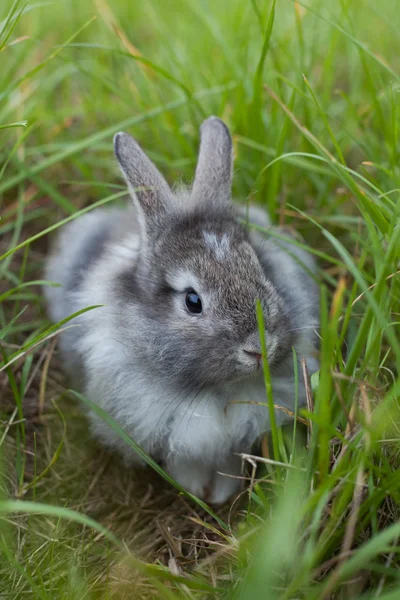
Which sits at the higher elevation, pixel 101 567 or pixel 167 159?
pixel 167 159

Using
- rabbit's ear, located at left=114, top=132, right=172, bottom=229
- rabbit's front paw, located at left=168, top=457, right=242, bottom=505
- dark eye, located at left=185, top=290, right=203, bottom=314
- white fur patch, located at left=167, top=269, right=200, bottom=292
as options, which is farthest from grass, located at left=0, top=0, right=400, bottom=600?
dark eye, located at left=185, top=290, right=203, bottom=314

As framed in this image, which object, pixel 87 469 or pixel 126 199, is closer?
pixel 87 469

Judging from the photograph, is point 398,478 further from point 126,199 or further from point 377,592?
point 126,199

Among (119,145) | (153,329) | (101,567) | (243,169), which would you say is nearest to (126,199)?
(243,169)

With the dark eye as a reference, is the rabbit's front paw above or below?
below

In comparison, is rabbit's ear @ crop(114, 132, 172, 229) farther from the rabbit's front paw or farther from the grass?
the rabbit's front paw

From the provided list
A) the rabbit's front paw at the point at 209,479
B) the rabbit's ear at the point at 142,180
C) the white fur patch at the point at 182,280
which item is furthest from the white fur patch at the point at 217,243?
the rabbit's front paw at the point at 209,479

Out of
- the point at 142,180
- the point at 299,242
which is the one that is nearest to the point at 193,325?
the point at 142,180
